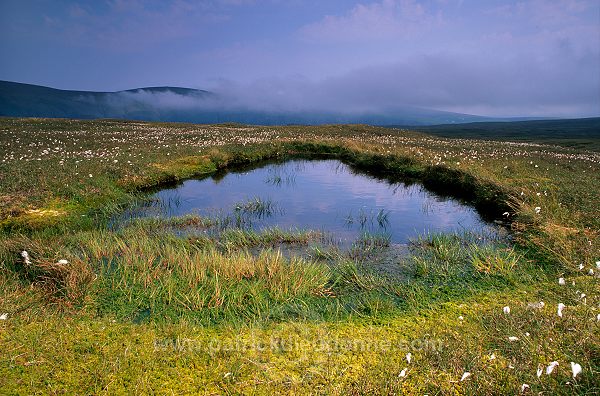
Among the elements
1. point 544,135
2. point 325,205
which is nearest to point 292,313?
point 325,205

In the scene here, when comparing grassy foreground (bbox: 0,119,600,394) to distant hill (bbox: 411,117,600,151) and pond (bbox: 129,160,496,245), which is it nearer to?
pond (bbox: 129,160,496,245)

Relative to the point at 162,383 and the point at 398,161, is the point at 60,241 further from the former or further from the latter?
the point at 398,161

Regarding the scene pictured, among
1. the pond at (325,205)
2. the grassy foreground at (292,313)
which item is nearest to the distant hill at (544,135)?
the pond at (325,205)

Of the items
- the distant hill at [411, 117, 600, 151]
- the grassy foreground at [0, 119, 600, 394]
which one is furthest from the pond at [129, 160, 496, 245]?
the distant hill at [411, 117, 600, 151]

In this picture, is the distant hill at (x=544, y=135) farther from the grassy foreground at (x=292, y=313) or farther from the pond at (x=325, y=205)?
the grassy foreground at (x=292, y=313)

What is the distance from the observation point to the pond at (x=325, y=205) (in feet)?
39.4

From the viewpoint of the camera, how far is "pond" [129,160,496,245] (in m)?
12.0

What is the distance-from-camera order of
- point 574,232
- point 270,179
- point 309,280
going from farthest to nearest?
point 270,179 < point 574,232 < point 309,280

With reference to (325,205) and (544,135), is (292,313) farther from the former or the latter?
(544,135)

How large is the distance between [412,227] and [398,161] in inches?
494

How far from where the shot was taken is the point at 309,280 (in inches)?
274

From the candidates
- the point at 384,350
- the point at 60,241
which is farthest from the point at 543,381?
the point at 60,241

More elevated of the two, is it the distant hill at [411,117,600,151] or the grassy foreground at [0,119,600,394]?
the distant hill at [411,117,600,151]

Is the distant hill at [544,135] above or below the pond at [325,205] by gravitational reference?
above
